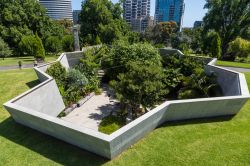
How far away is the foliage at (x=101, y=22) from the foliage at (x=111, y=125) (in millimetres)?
23278

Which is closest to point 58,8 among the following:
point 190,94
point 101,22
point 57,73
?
point 101,22

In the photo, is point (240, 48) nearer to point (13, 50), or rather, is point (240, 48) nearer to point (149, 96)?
point (149, 96)

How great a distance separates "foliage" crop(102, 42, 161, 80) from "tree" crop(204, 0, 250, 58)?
2130cm

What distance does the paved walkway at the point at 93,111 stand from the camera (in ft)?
28.3

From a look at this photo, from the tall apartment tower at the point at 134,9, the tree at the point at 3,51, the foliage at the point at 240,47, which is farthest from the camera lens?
the tall apartment tower at the point at 134,9

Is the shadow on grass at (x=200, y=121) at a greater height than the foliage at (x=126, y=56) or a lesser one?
lesser

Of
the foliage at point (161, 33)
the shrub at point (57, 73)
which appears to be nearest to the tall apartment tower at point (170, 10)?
the foliage at point (161, 33)

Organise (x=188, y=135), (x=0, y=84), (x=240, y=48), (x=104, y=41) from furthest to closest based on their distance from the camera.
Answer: (x=104, y=41) → (x=240, y=48) → (x=0, y=84) → (x=188, y=135)

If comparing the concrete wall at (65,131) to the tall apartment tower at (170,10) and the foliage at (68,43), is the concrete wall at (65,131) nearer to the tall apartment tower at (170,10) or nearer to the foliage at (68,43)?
the foliage at (68,43)

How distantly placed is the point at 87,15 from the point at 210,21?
21543 mm

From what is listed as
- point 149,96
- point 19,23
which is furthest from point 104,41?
point 149,96

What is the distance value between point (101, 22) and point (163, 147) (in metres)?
29.5

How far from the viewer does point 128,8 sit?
124312 millimetres

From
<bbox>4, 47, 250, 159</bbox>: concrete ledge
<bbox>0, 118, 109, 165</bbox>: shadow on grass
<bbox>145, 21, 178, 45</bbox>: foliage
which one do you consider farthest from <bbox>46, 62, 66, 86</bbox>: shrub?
<bbox>145, 21, 178, 45</bbox>: foliage
